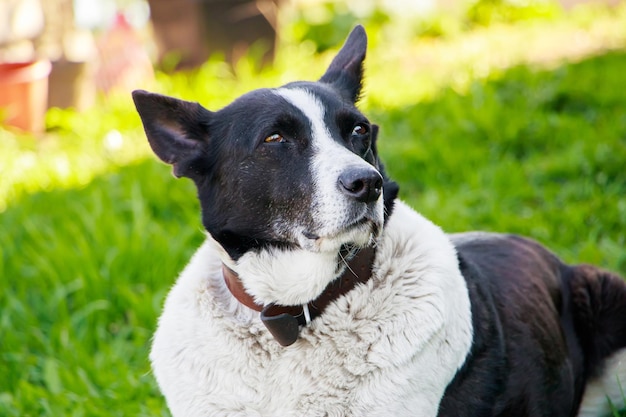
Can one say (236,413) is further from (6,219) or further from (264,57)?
(264,57)

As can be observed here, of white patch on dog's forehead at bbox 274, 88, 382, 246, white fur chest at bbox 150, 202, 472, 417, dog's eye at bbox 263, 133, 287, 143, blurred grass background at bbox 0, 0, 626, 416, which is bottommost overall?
blurred grass background at bbox 0, 0, 626, 416

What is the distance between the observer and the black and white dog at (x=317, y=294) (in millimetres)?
2312

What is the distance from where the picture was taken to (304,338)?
2395mm

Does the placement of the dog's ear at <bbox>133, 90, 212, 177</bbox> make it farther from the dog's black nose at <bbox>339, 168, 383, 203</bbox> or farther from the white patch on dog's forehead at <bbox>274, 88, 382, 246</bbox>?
the dog's black nose at <bbox>339, 168, 383, 203</bbox>

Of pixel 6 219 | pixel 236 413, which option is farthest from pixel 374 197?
pixel 6 219

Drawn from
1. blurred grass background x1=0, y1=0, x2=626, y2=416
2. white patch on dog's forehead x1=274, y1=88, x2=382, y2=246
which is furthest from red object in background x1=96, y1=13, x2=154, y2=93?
white patch on dog's forehead x1=274, y1=88, x2=382, y2=246

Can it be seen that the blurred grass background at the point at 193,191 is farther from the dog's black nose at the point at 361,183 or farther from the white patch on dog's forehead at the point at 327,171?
the dog's black nose at the point at 361,183

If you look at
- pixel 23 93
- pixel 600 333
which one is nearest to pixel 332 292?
pixel 600 333

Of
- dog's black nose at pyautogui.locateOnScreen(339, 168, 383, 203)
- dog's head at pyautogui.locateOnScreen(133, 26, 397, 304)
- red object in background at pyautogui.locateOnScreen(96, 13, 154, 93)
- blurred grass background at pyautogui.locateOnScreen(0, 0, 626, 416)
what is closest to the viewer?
dog's black nose at pyautogui.locateOnScreen(339, 168, 383, 203)

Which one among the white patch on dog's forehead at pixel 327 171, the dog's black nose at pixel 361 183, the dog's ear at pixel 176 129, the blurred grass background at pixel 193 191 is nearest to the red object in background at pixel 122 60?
the blurred grass background at pixel 193 191

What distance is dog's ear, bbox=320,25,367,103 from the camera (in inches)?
109

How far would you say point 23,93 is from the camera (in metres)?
6.20

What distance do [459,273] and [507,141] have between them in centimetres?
290

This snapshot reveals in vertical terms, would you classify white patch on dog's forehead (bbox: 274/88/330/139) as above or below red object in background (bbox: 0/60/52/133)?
above
